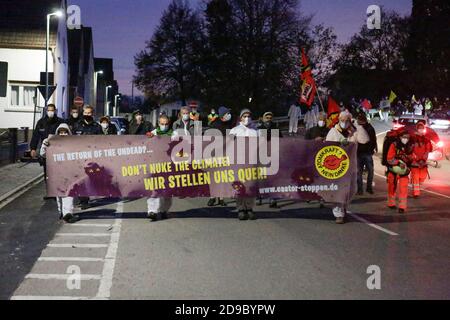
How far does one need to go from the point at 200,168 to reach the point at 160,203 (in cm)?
93

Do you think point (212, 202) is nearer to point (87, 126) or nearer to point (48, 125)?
point (87, 126)

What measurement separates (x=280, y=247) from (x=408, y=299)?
2701 mm

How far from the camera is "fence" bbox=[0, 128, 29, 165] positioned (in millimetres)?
21016

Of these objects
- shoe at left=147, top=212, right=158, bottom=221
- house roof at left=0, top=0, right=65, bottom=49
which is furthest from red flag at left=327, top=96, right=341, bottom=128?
house roof at left=0, top=0, right=65, bottom=49

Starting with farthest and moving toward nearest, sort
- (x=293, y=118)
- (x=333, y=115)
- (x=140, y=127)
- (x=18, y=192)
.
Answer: (x=293, y=118)
(x=333, y=115)
(x=18, y=192)
(x=140, y=127)

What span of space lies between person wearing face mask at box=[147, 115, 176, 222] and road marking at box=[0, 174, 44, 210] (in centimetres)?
343

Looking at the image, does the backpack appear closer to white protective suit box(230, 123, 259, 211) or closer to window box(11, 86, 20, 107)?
white protective suit box(230, 123, 259, 211)

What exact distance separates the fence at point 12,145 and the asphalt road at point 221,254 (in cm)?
946

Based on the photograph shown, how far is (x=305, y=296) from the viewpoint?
5918mm

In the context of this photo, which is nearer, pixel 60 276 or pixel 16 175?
pixel 60 276

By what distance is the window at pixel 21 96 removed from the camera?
118 feet

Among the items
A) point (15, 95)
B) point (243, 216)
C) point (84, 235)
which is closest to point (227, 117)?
point (243, 216)

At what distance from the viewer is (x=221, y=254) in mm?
7859

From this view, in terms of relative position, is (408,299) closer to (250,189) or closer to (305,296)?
(305,296)
